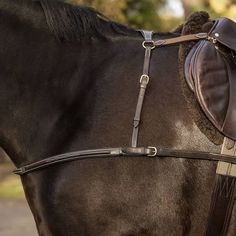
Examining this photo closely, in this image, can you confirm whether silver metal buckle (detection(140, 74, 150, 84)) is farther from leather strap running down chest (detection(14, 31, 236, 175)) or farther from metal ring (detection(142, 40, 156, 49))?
metal ring (detection(142, 40, 156, 49))

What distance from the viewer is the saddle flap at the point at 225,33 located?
2.23 m

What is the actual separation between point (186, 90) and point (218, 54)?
0.69ft

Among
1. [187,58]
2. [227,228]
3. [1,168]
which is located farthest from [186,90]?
[1,168]

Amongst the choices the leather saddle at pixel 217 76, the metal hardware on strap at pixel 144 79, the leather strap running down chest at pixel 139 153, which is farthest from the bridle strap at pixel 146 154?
the metal hardware on strap at pixel 144 79

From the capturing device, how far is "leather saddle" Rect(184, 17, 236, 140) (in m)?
2.16

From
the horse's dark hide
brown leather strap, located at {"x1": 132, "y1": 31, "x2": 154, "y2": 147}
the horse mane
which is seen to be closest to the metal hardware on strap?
brown leather strap, located at {"x1": 132, "y1": 31, "x2": 154, "y2": 147}

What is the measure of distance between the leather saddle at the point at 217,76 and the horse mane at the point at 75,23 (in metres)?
0.37

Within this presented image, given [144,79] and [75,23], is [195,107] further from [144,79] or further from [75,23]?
[75,23]

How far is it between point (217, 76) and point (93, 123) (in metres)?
0.55

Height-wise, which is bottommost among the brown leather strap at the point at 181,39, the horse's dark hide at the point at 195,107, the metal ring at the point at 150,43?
the horse's dark hide at the point at 195,107

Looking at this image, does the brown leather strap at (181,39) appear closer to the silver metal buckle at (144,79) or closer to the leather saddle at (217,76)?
the leather saddle at (217,76)

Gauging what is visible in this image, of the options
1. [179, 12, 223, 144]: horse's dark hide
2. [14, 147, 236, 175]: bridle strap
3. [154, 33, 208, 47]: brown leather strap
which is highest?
[154, 33, 208, 47]: brown leather strap

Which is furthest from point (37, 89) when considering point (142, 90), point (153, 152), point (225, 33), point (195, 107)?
point (225, 33)

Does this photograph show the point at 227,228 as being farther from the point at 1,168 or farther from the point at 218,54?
the point at 1,168
